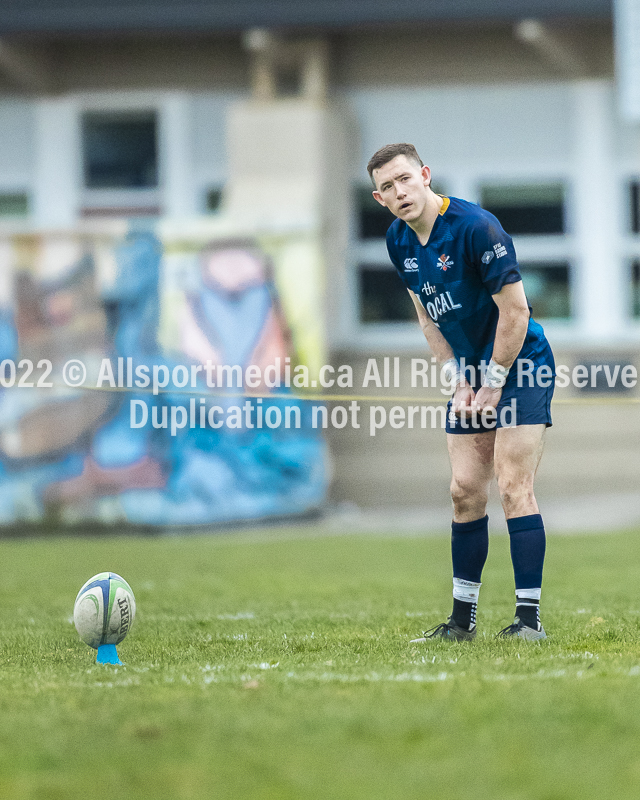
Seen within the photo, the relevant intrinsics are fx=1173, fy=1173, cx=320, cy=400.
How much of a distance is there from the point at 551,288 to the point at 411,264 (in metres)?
10.5

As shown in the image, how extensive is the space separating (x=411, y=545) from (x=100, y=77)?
8.29 metres

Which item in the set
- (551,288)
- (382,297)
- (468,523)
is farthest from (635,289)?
(468,523)

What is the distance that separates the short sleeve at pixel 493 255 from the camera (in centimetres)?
507

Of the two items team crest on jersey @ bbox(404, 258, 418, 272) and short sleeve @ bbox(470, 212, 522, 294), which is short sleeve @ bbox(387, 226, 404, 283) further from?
short sleeve @ bbox(470, 212, 522, 294)

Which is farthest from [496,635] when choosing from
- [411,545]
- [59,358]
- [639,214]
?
[639,214]

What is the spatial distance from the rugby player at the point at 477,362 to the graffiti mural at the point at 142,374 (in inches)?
357

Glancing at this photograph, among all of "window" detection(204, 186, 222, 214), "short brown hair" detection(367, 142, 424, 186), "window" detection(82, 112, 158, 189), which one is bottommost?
"short brown hair" detection(367, 142, 424, 186)

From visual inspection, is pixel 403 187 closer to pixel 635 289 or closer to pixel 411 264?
pixel 411 264

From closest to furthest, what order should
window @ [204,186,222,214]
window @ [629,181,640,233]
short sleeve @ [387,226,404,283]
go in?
short sleeve @ [387,226,404,283], window @ [629,181,640,233], window @ [204,186,222,214]

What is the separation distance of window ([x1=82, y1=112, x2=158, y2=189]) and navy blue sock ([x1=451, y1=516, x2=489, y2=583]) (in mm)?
11502

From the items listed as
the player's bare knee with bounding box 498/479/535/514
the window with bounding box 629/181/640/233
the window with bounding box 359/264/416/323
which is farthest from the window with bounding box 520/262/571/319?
the player's bare knee with bounding box 498/479/535/514

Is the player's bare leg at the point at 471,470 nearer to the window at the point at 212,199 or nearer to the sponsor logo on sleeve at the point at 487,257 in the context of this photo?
the sponsor logo on sleeve at the point at 487,257

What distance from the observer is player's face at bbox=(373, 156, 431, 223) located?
5137mm

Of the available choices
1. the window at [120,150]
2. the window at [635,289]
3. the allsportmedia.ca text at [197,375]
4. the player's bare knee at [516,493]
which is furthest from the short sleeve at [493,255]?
the window at [120,150]
